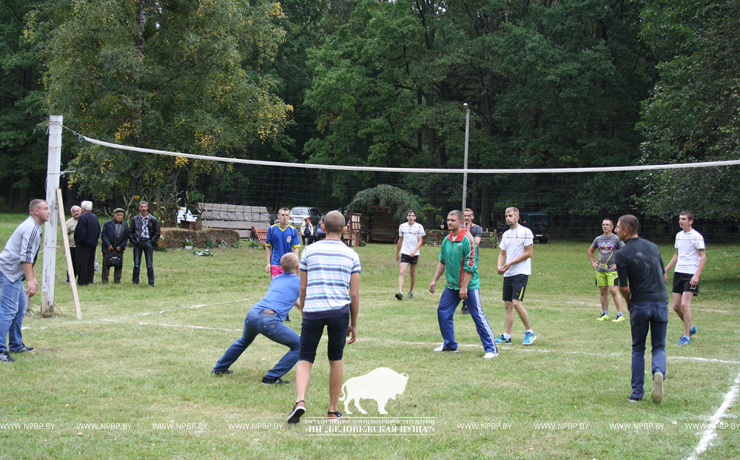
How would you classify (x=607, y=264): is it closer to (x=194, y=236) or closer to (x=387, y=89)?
(x=194, y=236)

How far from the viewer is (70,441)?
12.9 ft

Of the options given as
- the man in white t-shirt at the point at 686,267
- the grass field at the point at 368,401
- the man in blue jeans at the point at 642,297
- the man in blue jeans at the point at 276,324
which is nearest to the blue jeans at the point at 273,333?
the man in blue jeans at the point at 276,324

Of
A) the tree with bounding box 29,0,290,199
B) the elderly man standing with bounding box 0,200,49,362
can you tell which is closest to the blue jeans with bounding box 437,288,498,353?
the elderly man standing with bounding box 0,200,49,362

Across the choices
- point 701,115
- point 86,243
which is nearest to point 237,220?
point 86,243

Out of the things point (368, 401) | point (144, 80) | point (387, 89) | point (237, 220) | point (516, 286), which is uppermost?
point (387, 89)

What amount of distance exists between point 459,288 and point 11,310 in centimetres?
481

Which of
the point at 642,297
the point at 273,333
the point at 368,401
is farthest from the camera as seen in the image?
the point at 273,333

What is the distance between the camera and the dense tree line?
1792 centimetres

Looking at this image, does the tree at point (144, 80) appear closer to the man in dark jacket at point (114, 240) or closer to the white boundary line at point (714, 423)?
the man in dark jacket at point (114, 240)

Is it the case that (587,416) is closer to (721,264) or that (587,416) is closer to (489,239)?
(721,264)

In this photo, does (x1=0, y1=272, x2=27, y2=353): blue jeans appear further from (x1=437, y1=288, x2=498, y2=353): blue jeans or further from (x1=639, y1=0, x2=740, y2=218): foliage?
(x1=639, y1=0, x2=740, y2=218): foliage

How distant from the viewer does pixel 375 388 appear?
16.0 feet

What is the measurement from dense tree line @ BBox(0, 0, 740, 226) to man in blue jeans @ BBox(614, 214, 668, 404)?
11619 millimetres

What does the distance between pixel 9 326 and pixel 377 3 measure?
112 ft
